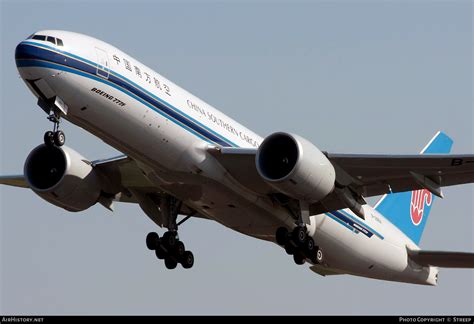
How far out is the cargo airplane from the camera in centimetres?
2911

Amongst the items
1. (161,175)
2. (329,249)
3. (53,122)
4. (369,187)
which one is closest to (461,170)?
(369,187)

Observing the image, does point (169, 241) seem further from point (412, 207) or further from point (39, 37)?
point (412, 207)

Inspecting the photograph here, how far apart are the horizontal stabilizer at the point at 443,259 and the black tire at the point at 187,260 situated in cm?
862

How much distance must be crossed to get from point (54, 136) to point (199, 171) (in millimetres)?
4682

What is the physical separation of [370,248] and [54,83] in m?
13.7

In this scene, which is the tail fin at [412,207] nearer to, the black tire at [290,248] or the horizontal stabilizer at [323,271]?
the horizontal stabilizer at [323,271]

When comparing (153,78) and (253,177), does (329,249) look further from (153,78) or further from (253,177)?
(153,78)

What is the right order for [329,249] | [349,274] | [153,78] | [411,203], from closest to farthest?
[153,78] < [329,249] < [349,274] < [411,203]

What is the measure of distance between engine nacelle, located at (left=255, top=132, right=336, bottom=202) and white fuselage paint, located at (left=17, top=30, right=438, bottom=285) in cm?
162

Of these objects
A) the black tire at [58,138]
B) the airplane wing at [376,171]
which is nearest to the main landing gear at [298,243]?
the airplane wing at [376,171]

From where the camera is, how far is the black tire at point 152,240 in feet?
116

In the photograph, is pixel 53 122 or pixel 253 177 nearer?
pixel 53 122

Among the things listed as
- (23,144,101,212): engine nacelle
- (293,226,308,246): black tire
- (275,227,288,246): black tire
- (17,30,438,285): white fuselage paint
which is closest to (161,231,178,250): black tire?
(17,30,438,285): white fuselage paint

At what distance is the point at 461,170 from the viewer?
31406 mm
